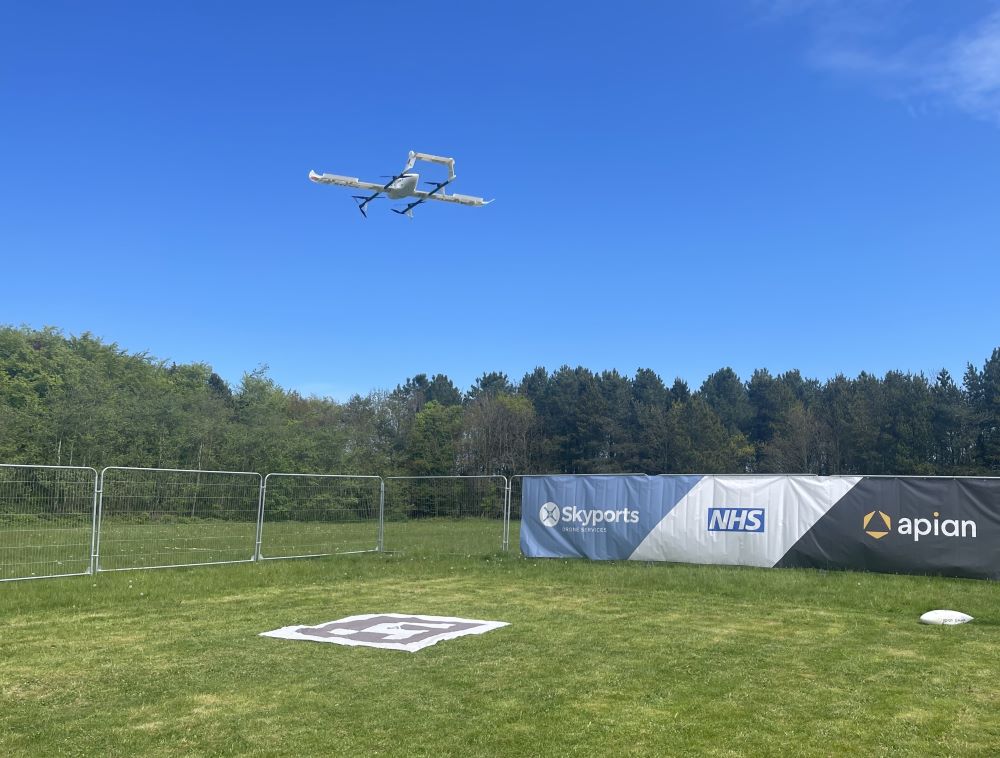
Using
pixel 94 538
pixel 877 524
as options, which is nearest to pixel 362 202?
pixel 94 538

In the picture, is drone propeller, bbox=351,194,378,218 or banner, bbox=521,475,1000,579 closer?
banner, bbox=521,475,1000,579

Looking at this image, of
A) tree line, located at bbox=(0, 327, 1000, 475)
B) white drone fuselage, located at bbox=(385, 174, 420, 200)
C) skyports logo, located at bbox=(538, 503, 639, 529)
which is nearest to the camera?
skyports logo, located at bbox=(538, 503, 639, 529)

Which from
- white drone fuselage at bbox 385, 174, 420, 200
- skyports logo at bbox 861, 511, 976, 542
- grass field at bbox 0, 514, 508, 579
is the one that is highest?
white drone fuselage at bbox 385, 174, 420, 200

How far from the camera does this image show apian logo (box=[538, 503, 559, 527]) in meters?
17.7

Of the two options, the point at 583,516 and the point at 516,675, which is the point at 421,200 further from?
the point at 516,675

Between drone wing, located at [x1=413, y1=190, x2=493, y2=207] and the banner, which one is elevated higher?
drone wing, located at [x1=413, y1=190, x2=493, y2=207]

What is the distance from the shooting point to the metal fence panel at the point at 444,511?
1997cm

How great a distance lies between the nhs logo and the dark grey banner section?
760 millimetres

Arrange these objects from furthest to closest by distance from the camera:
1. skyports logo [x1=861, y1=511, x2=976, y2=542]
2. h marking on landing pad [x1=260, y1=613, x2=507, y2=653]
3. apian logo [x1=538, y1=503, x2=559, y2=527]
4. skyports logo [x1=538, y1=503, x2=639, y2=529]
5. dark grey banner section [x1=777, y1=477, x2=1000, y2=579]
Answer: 1. apian logo [x1=538, y1=503, x2=559, y2=527]
2. skyports logo [x1=538, y1=503, x2=639, y2=529]
3. skyports logo [x1=861, y1=511, x2=976, y2=542]
4. dark grey banner section [x1=777, y1=477, x2=1000, y2=579]
5. h marking on landing pad [x1=260, y1=613, x2=507, y2=653]

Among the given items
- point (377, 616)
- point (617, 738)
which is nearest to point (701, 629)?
point (377, 616)

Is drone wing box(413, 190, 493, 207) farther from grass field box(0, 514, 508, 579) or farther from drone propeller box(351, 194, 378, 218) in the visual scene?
grass field box(0, 514, 508, 579)

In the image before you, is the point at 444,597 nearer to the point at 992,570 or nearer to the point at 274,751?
the point at 274,751

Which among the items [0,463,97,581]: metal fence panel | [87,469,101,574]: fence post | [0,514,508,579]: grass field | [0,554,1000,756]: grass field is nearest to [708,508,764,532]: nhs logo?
[0,554,1000,756]: grass field

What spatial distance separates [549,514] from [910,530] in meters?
6.85
